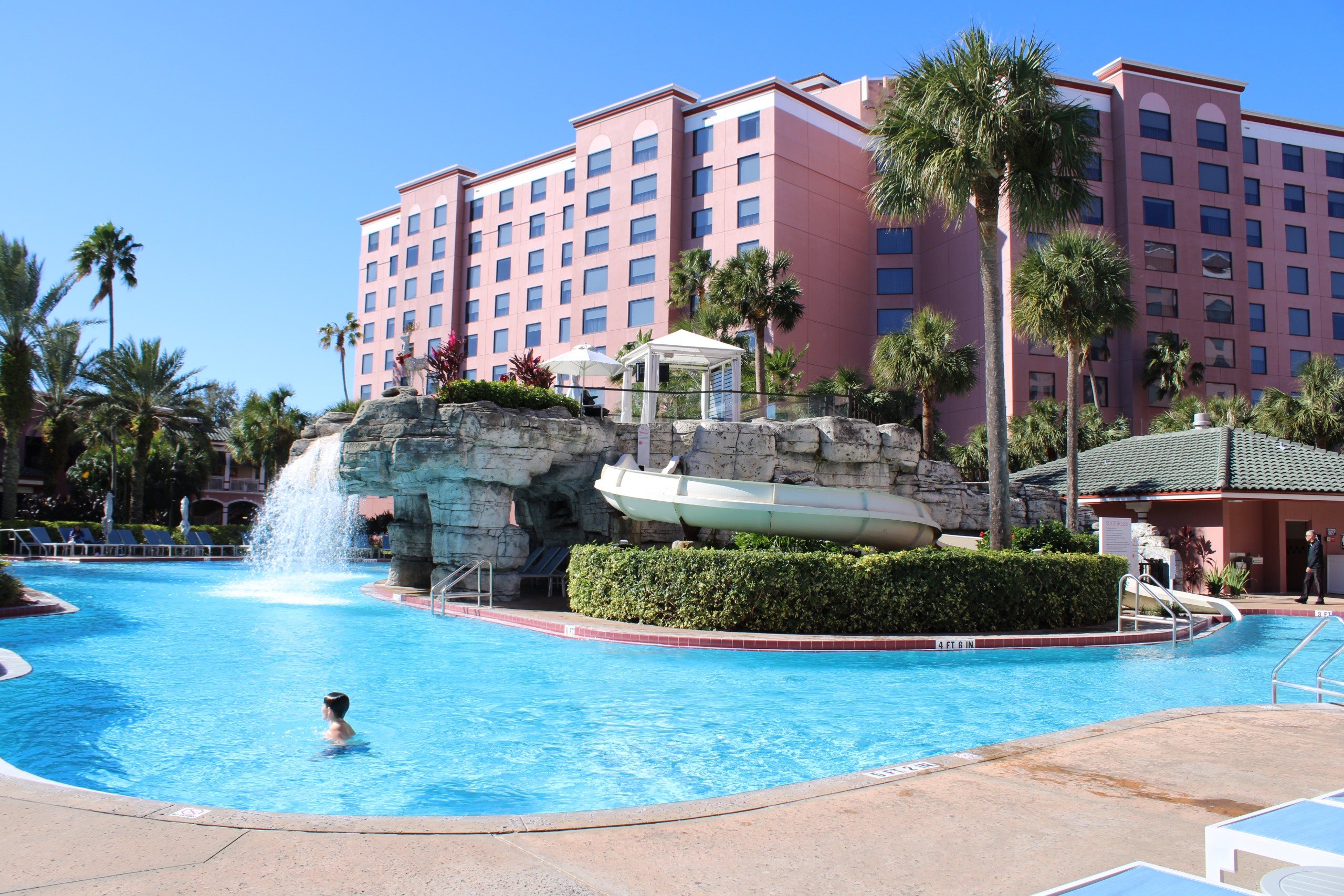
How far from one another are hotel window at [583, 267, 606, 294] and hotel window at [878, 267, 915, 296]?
45.7 feet

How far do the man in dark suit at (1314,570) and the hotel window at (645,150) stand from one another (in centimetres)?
3227

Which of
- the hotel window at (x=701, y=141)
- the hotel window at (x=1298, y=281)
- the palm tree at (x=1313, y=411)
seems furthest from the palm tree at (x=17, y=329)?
the hotel window at (x=1298, y=281)

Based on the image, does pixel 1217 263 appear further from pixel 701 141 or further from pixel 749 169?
pixel 701 141

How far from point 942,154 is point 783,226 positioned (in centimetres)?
2235

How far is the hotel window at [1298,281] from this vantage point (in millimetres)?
44969

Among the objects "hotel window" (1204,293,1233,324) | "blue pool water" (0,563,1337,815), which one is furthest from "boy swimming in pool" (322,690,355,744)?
"hotel window" (1204,293,1233,324)

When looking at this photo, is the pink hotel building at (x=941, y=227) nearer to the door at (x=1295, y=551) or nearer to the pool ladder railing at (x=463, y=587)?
the door at (x=1295, y=551)

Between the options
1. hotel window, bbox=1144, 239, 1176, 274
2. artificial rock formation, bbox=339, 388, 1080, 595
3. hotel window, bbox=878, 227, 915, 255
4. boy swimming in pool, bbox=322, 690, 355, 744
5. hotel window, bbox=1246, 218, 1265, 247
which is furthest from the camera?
hotel window, bbox=1246, 218, 1265, 247

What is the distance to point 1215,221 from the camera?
4272 centimetres

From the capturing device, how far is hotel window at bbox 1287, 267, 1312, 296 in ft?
148

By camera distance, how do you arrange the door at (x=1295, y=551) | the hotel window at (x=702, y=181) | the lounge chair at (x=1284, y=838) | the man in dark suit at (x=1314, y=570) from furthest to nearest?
the hotel window at (x=702, y=181) < the door at (x=1295, y=551) < the man in dark suit at (x=1314, y=570) < the lounge chair at (x=1284, y=838)

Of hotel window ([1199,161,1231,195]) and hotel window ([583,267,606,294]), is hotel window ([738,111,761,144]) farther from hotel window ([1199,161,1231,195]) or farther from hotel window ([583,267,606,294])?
hotel window ([1199,161,1231,195])

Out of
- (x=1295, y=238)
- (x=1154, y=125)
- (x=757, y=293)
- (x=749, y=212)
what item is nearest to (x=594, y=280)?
(x=749, y=212)

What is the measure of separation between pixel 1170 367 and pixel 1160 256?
19.4 feet
